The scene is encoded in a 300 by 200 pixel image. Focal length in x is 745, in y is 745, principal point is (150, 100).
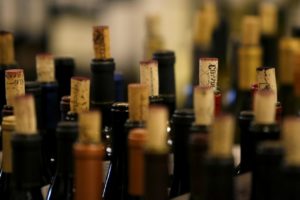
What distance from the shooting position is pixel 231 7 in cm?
329

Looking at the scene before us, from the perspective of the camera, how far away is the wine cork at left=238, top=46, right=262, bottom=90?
5.44 ft

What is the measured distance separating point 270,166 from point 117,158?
356 millimetres

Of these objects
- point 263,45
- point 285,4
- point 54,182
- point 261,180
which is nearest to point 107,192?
point 54,182

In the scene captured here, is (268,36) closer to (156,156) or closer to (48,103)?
(48,103)

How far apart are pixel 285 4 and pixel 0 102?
6.89 feet

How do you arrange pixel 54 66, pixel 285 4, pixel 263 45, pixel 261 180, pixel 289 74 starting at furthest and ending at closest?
pixel 285 4
pixel 263 45
pixel 289 74
pixel 54 66
pixel 261 180

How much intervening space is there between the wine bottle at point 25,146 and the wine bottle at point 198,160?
0.64 ft

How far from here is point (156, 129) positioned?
33.4 inches

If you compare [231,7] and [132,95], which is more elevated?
[231,7]

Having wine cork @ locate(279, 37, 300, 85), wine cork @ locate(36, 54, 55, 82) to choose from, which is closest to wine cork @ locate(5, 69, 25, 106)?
wine cork @ locate(36, 54, 55, 82)

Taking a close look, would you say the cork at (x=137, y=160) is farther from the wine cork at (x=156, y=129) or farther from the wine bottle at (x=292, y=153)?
the wine bottle at (x=292, y=153)

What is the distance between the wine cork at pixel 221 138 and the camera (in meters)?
0.82

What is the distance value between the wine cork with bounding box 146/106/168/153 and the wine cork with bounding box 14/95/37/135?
0.16 m

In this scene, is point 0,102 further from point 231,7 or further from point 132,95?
point 231,7
